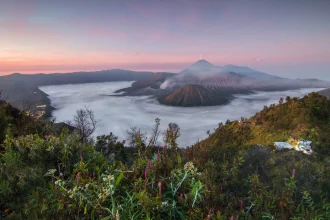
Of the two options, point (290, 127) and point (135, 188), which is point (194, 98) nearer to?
point (290, 127)

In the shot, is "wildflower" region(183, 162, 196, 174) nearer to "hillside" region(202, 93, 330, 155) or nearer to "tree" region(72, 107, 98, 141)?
"hillside" region(202, 93, 330, 155)

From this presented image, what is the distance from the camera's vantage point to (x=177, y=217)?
4.83 ft

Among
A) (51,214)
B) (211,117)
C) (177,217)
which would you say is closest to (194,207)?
(177,217)

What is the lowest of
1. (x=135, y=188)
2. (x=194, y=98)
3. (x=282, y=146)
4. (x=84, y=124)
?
(x=194, y=98)

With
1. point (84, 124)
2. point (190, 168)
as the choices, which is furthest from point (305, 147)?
point (84, 124)

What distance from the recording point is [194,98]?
171 meters

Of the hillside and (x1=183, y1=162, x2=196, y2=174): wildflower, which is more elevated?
(x1=183, y1=162, x2=196, y2=174): wildflower

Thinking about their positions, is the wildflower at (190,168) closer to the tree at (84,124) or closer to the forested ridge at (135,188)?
the forested ridge at (135,188)

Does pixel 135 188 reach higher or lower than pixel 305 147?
higher

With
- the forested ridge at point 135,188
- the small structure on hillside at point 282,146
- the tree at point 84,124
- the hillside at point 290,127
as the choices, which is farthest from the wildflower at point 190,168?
the tree at point 84,124

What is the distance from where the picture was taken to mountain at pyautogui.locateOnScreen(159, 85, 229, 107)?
16738 centimetres

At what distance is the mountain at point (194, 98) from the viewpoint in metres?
167

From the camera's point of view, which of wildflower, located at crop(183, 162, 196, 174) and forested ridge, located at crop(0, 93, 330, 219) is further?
wildflower, located at crop(183, 162, 196, 174)

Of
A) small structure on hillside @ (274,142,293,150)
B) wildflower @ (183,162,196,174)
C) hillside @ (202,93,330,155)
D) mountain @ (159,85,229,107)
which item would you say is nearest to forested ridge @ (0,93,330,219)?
wildflower @ (183,162,196,174)
